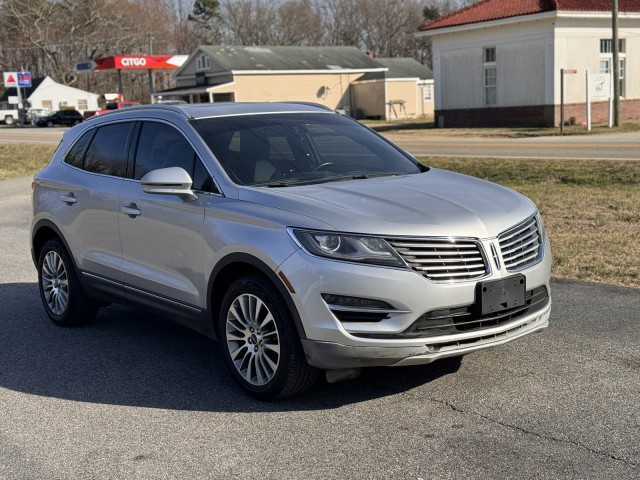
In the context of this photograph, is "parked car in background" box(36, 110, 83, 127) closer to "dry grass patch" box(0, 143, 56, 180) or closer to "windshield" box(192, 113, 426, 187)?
"dry grass patch" box(0, 143, 56, 180)

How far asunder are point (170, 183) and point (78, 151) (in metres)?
2.13

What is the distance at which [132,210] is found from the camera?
6141 mm

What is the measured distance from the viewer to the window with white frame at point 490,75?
38438 mm

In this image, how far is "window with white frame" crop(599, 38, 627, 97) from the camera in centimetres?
3726

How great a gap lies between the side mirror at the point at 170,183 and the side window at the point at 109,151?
1.01 metres

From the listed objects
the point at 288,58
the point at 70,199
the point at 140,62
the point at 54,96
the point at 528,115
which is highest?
the point at 140,62

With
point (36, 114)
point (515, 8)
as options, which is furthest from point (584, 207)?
point (36, 114)

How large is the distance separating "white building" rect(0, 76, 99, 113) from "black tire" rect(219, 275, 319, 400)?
87106 millimetres

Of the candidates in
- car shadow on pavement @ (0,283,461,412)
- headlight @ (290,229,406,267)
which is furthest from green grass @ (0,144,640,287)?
headlight @ (290,229,406,267)

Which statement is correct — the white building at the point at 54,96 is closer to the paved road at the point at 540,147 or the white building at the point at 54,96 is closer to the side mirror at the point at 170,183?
the paved road at the point at 540,147

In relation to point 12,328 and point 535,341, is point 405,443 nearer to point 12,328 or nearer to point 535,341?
point 535,341

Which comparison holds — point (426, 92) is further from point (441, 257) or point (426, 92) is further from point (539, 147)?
point (441, 257)

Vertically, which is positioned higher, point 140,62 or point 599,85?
point 140,62

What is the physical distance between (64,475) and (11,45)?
106 meters
